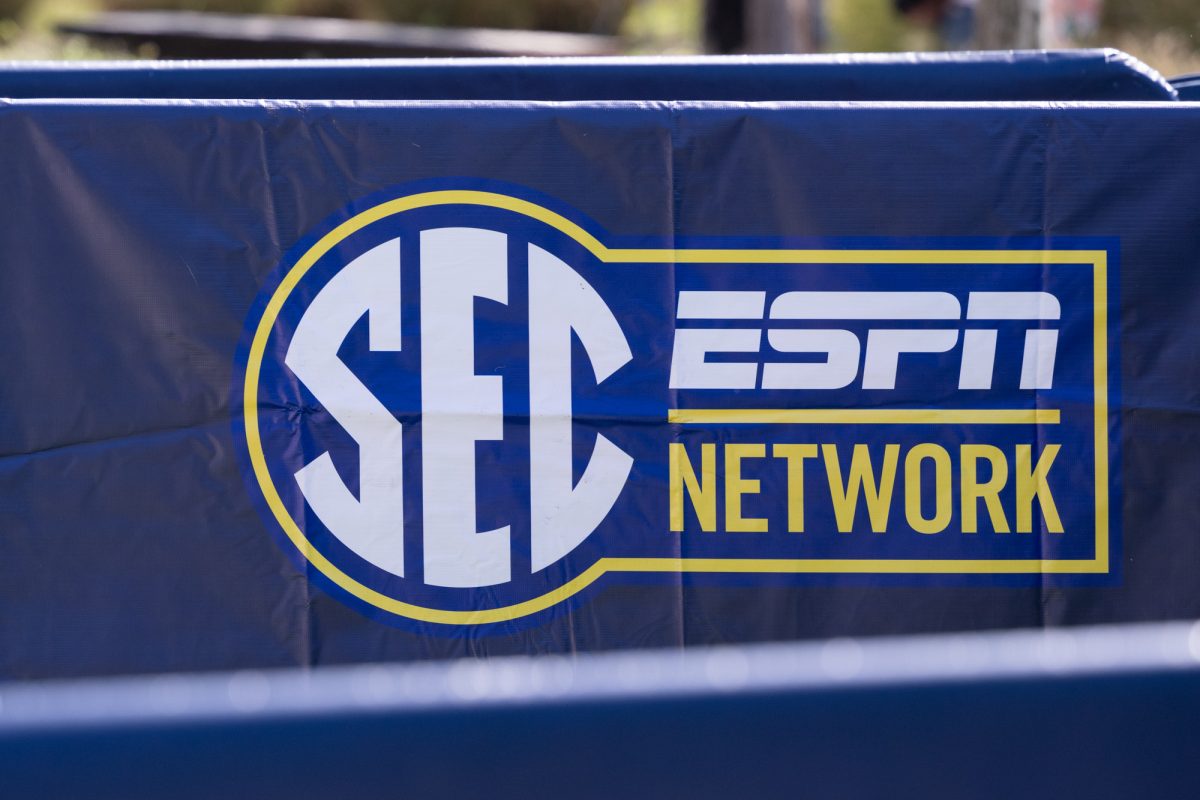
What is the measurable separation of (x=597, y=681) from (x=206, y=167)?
2711 mm

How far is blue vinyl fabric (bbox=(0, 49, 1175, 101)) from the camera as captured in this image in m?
3.94

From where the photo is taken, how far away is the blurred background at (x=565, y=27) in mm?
12531

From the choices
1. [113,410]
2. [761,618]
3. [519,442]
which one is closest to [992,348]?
[761,618]

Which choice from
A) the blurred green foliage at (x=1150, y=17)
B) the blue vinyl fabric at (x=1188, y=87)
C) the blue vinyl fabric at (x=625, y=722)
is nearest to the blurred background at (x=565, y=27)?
the blurred green foliage at (x=1150, y=17)

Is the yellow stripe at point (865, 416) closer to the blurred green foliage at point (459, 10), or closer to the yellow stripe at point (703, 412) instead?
the yellow stripe at point (703, 412)

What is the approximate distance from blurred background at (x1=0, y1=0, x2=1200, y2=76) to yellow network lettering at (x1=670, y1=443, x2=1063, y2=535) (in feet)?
21.4

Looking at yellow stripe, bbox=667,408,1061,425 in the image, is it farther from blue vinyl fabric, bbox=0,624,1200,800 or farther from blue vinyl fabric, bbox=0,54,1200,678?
blue vinyl fabric, bbox=0,624,1200,800

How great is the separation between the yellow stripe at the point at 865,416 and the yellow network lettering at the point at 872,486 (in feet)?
0.23

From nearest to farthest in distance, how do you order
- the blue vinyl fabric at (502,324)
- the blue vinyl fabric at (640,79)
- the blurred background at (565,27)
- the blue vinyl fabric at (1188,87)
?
the blue vinyl fabric at (502,324) → the blue vinyl fabric at (640,79) → the blue vinyl fabric at (1188,87) → the blurred background at (565,27)

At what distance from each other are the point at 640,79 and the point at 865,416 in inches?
51.7

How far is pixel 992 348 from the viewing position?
11.5ft

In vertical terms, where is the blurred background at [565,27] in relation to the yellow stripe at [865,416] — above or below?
above

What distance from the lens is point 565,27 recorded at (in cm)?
1853

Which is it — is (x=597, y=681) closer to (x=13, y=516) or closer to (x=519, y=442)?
(x=519, y=442)
